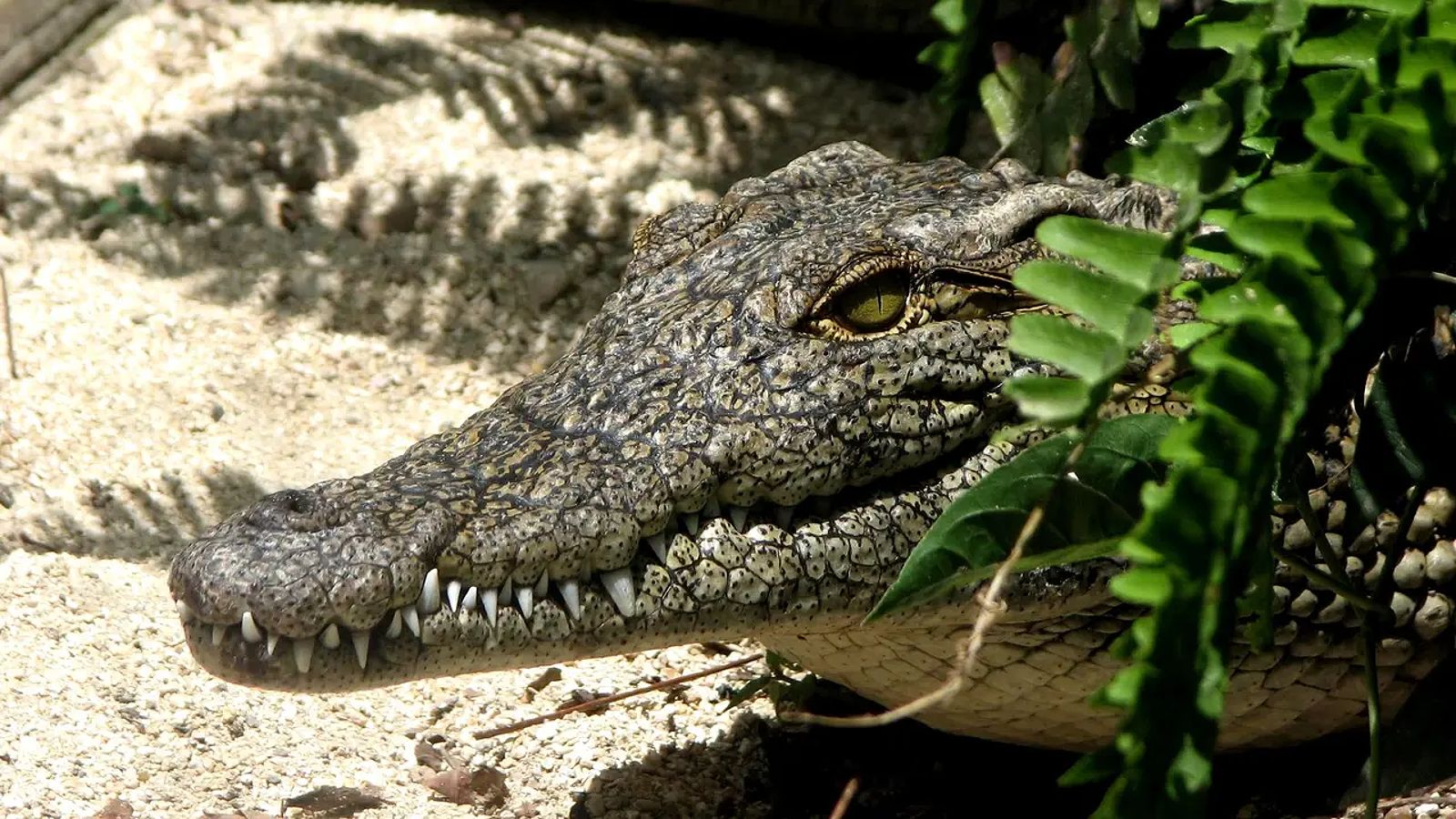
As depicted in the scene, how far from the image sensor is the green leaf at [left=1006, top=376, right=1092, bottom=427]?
1.93m

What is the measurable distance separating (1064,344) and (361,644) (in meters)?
1.23

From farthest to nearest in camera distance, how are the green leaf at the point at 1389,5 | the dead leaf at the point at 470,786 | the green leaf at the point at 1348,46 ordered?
Result: the dead leaf at the point at 470,786
the green leaf at the point at 1348,46
the green leaf at the point at 1389,5

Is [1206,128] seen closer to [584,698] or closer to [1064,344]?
[1064,344]

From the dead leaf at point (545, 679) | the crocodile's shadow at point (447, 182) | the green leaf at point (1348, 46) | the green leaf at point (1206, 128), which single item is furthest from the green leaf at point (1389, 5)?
the crocodile's shadow at point (447, 182)

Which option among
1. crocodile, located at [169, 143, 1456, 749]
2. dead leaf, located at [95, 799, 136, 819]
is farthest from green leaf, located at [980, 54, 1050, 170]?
dead leaf, located at [95, 799, 136, 819]

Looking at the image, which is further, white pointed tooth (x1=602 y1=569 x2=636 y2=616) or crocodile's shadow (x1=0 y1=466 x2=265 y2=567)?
crocodile's shadow (x1=0 y1=466 x2=265 y2=567)

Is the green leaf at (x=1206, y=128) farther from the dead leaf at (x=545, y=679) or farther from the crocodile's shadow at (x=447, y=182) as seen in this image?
the crocodile's shadow at (x=447, y=182)

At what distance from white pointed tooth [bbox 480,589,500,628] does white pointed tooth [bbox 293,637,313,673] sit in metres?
0.28

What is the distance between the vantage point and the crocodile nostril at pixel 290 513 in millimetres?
2645

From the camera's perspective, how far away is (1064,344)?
6.59 feet

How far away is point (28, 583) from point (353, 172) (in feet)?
7.51

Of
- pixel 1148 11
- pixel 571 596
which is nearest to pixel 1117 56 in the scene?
pixel 1148 11

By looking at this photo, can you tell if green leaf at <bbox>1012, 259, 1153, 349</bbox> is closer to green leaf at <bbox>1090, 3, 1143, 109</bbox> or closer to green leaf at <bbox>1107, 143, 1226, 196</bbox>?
green leaf at <bbox>1107, 143, 1226, 196</bbox>

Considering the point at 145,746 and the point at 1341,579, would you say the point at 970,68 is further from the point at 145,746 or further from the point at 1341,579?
the point at 145,746
